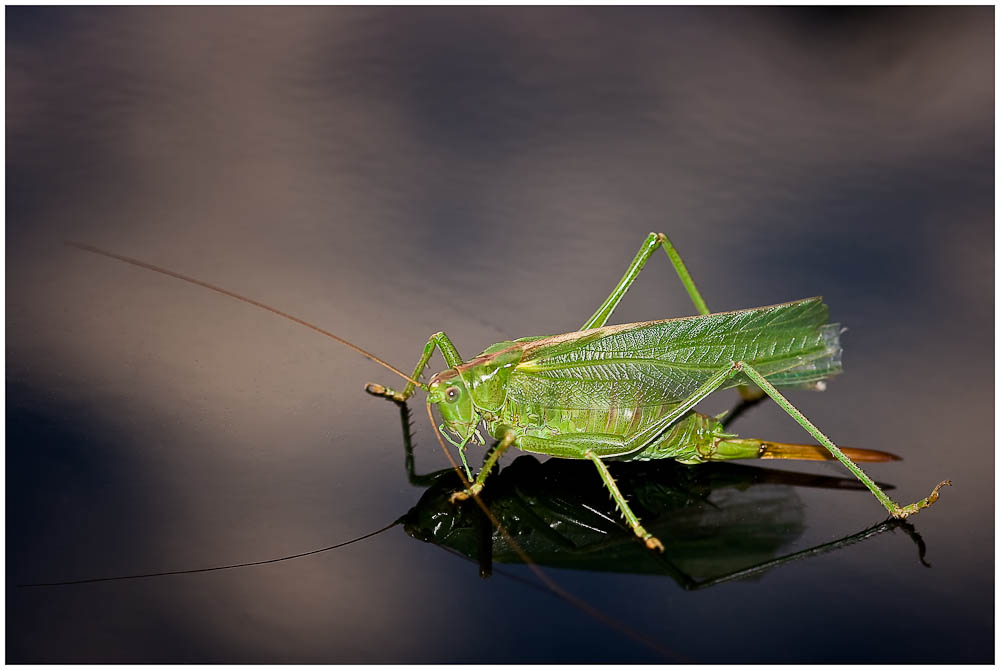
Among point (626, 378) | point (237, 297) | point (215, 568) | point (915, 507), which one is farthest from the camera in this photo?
point (237, 297)

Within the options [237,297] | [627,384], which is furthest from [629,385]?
[237,297]

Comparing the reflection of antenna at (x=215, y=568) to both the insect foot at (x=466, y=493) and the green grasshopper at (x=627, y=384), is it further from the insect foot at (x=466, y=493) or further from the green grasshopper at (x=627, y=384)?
the green grasshopper at (x=627, y=384)

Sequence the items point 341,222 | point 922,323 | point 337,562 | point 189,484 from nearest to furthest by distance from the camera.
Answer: point 337,562 < point 189,484 < point 922,323 < point 341,222

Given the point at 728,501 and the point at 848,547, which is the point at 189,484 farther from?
the point at 848,547

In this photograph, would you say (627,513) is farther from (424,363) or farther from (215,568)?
(215,568)

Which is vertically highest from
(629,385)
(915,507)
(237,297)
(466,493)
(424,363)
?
(237,297)

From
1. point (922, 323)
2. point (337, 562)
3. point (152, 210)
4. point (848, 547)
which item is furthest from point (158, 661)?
point (922, 323)

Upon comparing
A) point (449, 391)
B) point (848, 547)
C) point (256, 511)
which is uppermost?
point (449, 391)

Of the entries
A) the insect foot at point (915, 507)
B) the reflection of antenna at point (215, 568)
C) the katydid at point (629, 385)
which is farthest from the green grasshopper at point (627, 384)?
the reflection of antenna at point (215, 568)
